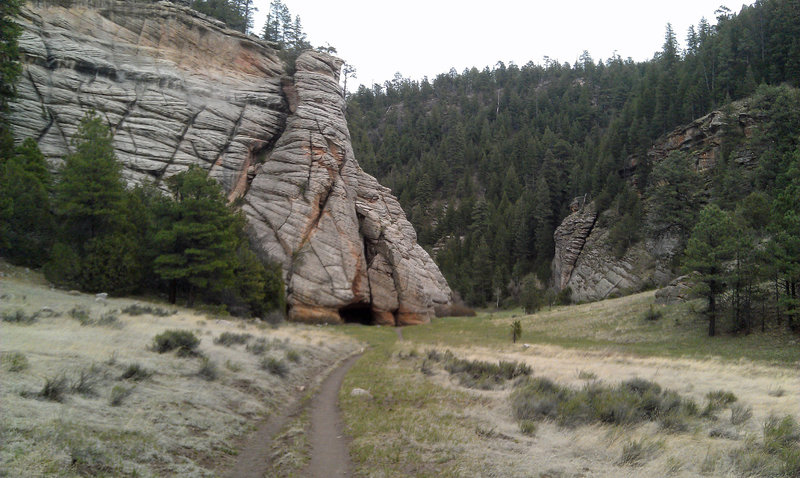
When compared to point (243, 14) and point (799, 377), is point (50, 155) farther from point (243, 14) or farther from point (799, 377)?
point (799, 377)

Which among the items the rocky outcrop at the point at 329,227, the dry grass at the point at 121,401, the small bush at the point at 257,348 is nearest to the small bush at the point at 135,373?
the dry grass at the point at 121,401

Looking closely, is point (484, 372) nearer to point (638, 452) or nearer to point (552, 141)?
point (638, 452)

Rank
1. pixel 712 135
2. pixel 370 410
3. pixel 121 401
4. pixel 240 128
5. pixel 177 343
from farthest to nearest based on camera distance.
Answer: pixel 712 135 → pixel 240 128 → pixel 177 343 → pixel 370 410 → pixel 121 401

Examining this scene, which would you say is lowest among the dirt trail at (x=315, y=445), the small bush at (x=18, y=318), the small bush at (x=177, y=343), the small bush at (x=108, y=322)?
the dirt trail at (x=315, y=445)

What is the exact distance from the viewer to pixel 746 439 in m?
8.69

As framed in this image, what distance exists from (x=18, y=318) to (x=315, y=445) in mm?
12172

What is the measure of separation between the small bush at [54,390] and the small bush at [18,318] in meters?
8.21

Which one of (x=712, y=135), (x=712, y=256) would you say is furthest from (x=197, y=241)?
(x=712, y=135)

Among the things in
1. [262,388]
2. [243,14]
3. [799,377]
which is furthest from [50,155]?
[799,377]

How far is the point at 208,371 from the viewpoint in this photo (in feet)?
42.1

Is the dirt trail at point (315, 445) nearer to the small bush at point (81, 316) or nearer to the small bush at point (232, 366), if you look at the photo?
the small bush at point (232, 366)

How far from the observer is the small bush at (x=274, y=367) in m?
15.8

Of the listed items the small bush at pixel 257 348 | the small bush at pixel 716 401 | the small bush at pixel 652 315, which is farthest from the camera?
the small bush at pixel 652 315

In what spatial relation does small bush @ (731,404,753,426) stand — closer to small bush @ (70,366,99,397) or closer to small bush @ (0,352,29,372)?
small bush @ (70,366,99,397)
